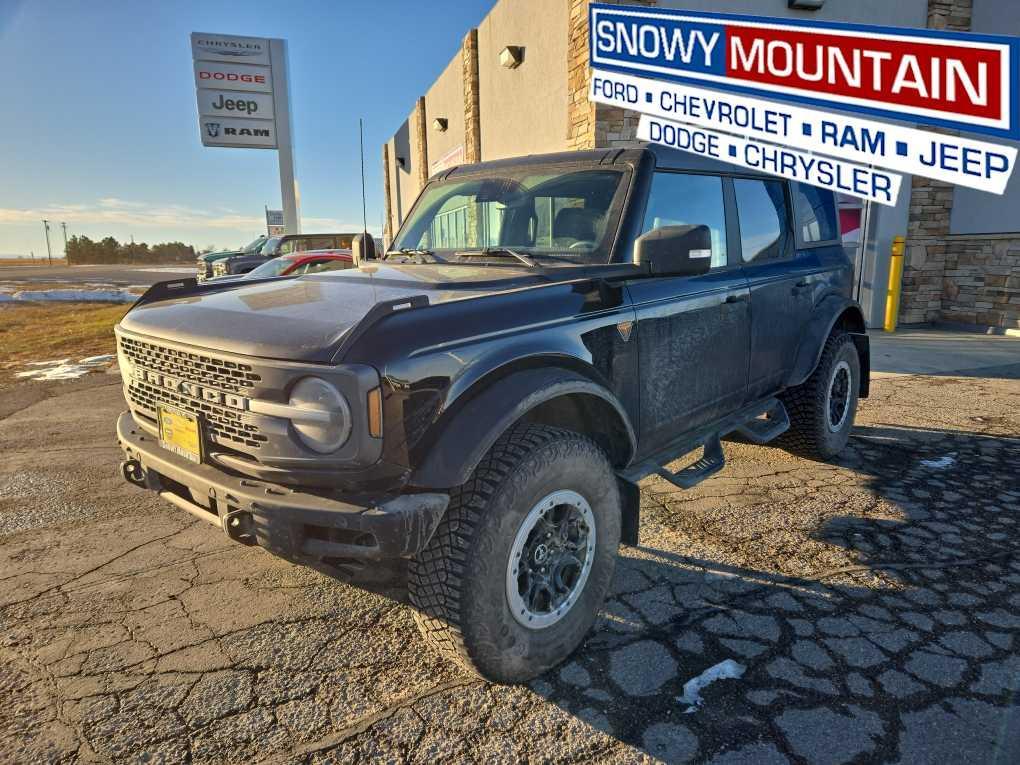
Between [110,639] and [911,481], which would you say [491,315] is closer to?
[110,639]

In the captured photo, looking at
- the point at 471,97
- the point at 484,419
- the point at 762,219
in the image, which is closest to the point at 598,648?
the point at 484,419

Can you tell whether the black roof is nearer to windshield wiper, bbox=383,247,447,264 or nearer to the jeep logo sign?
windshield wiper, bbox=383,247,447,264

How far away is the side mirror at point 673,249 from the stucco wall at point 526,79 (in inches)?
300

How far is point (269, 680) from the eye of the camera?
7.77 feet

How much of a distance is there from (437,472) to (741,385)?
2.21 metres

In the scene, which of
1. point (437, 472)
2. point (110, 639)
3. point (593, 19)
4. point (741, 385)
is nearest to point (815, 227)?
point (741, 385)

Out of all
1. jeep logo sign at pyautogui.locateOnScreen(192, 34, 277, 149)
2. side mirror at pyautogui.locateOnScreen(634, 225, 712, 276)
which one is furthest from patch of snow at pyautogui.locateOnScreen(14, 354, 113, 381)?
jeep logo sign at pyautogui.locateOnScreen(192, 34, 277, 149)

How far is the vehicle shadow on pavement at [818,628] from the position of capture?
6.80 feet

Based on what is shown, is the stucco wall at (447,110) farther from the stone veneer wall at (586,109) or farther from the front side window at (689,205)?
the front side window at (689,205)

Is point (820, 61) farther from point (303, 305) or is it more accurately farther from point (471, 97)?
point (303, 305)

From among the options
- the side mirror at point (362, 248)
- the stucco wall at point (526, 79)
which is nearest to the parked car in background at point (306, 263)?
the stucco wall at point (526, 79)

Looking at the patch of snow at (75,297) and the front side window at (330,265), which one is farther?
the patch of snow at (75,297)

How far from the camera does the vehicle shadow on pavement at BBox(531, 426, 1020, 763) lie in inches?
81.6

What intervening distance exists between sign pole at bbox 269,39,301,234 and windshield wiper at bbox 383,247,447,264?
18626 mm
